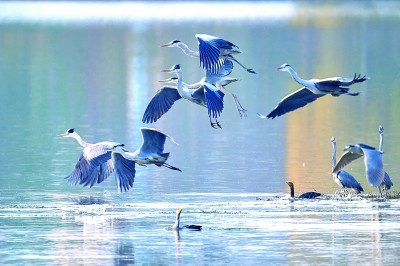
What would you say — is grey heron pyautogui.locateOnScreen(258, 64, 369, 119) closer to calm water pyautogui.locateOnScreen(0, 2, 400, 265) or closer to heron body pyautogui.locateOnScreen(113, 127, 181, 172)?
calm water pyautogui.locateOnScreen(0, 2, 400, 265)

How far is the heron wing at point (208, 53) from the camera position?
71.4ft

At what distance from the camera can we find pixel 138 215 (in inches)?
813

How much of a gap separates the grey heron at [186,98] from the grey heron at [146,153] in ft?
2.53

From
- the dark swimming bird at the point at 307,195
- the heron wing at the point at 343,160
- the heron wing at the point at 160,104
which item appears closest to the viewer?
the dark swimming bird at the point at 307,195

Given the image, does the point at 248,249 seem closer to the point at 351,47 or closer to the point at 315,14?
the point at 351,47

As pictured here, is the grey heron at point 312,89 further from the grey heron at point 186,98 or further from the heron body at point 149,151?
the heron body at point 149,151

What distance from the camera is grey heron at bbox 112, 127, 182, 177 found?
21312 mm

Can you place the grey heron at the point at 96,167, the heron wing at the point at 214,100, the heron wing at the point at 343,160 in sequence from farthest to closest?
the heron wing at the point at 343,160 < the grey heron at the point at 96,167 < the heron wing at the point at 214,100

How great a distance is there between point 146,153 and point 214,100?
121cm

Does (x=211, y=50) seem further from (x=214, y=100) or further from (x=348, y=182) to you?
(x=348, y=182)

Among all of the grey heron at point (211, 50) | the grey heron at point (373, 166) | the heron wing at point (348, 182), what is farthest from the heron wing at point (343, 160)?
the grey heron at point (211, 50)

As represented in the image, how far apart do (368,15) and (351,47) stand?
36204 millimetres

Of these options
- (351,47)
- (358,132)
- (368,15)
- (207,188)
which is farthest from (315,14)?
(207,188)

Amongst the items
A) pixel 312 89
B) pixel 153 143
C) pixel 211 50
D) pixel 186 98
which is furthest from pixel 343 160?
pixel 153 143
